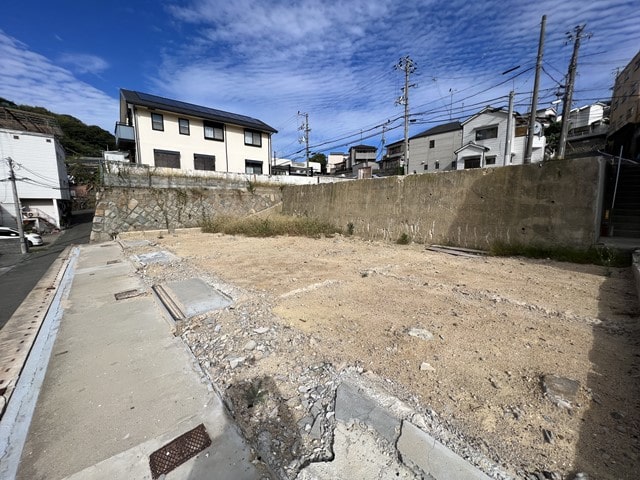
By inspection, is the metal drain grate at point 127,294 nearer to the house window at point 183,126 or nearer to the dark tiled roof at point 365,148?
the house window at point 183,126

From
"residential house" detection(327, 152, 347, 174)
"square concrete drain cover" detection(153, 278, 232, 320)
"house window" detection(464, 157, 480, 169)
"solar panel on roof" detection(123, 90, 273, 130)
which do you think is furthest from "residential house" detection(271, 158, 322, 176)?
"square concrete drain cover" detection(153, 278, 232, 320)

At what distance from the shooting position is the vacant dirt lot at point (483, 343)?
1.38 m

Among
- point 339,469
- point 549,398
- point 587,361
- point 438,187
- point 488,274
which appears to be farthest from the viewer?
point 438,187

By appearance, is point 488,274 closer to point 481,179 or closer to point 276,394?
point 481,179

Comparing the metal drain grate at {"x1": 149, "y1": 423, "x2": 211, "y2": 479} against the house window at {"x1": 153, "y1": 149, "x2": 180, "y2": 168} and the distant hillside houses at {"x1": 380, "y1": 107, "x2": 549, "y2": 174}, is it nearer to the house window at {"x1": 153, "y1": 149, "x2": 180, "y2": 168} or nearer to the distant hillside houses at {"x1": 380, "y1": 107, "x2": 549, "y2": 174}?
the house window at {"x1": 153, "y1": 149, "x2": 180, "y2": 168}

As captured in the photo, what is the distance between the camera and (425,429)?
1.42 metres

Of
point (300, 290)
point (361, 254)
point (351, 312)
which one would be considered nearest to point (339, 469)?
point (351, 312)

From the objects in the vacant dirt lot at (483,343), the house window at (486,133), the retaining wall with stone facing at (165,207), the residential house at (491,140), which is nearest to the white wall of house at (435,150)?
the residential house at (491,140)

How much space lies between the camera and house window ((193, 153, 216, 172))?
56.2ft

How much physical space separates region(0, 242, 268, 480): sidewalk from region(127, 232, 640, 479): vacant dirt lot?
22cm

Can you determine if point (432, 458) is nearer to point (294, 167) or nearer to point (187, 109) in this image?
point (187, 109)

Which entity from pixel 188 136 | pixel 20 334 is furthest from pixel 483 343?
pixel 188 136

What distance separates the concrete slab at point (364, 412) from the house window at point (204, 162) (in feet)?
58.9

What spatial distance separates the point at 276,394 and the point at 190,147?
18526mm
